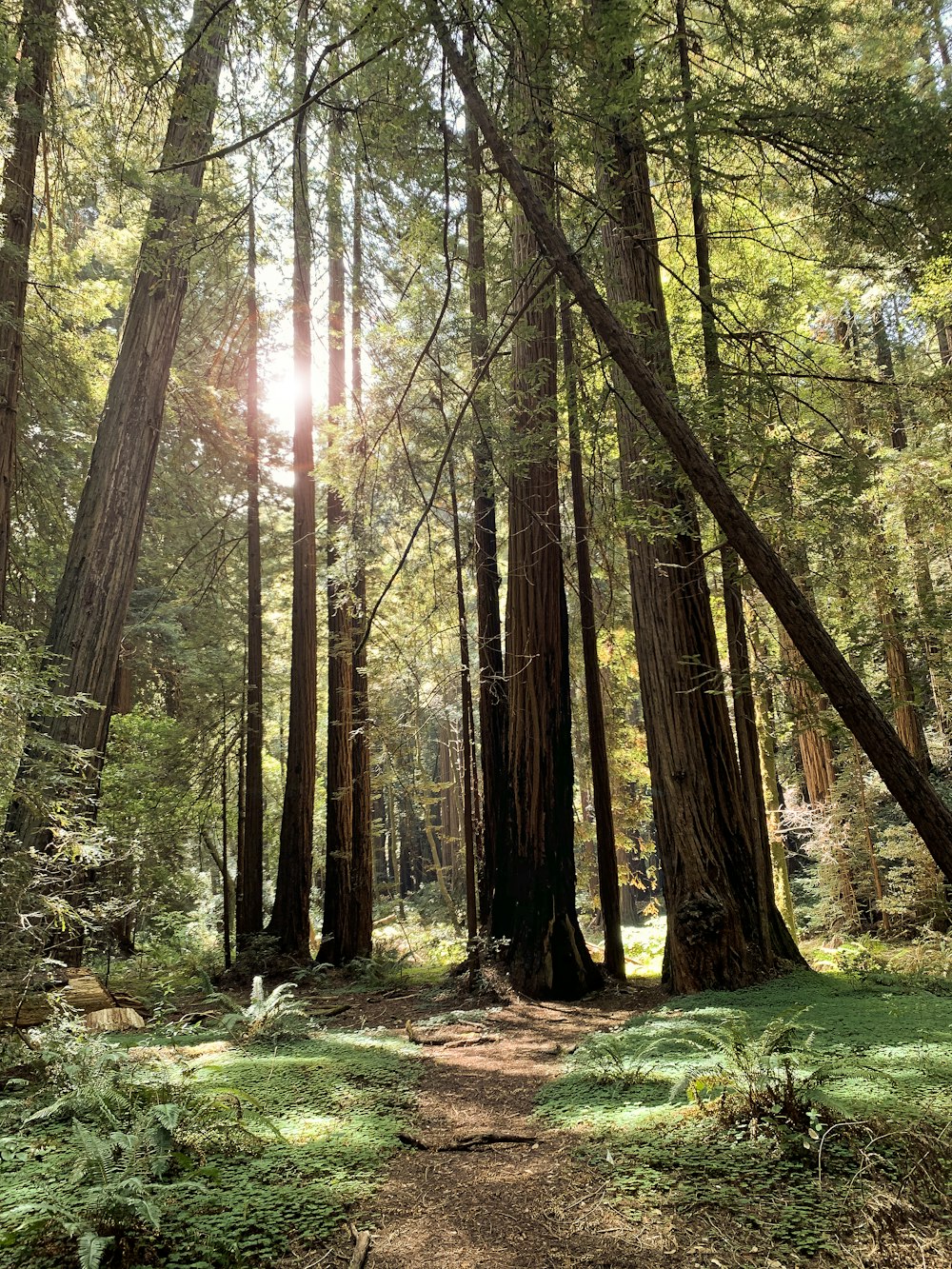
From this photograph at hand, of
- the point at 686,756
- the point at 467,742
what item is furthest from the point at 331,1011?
the point at 686,756

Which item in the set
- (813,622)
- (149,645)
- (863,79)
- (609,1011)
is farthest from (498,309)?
(149,645)

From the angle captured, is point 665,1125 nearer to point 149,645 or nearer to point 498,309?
point 498,309

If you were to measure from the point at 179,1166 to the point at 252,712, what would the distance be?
920cm

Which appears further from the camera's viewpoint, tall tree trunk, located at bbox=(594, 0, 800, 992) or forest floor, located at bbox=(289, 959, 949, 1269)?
tall tree trunk, located at bbox=(594, 0, 800, 992)

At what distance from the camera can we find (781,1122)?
8.96ft

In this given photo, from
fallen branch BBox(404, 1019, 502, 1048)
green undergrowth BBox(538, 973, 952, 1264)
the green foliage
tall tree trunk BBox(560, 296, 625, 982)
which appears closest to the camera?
green undergrowth BBox(538, 973, 952, 1264)

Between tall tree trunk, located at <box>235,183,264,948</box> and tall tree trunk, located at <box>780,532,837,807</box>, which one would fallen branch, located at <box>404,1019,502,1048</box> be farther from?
tall tree trunk, located at <box>235,183,264,948</box>

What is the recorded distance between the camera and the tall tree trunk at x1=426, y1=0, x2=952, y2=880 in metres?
2.16

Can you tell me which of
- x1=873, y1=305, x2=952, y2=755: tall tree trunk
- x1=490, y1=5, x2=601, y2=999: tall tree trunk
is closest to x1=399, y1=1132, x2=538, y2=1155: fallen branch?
x1=490, y1=5, x2=601, y2=999: tall tree trunk

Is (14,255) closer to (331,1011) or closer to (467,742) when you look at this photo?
(467,742)

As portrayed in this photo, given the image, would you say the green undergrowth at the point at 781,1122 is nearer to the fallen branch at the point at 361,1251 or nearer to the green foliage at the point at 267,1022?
the fallen branch at the point at 361,1251

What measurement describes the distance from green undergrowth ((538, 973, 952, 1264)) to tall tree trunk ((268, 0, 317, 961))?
6.92 m

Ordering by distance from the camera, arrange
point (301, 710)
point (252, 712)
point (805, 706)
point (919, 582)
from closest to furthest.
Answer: point (805, 706)
point (919, 582)
point (301, 710)
point (252, 712)

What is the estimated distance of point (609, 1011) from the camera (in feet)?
21.1
